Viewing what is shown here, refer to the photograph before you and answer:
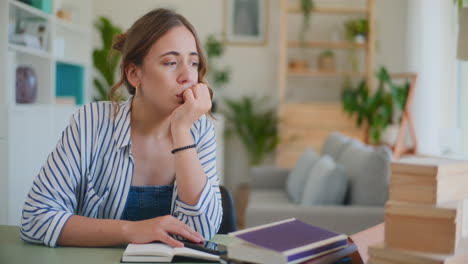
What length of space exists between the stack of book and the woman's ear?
825 millimetres

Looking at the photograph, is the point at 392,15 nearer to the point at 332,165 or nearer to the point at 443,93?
the point at 443,93

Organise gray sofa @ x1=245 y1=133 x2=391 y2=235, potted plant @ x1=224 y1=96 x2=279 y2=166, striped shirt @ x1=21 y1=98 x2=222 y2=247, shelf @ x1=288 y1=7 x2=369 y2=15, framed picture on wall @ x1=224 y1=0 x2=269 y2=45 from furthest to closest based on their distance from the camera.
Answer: framed picture on wall @ x1=224 y1=0 x2=269 y2=45 → potted plant @ x1=224 y1=96 x2=279 y2=166 → shelf @ x1=288 y1=7 x2=369 y2=15 → gray sofa @ x1=245 y1=133 x2=391 y2=235 → striped shirt @ x1=21 y1=98 x2=222 y2=247

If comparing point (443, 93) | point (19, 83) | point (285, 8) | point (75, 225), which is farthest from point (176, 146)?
point (285, 8)

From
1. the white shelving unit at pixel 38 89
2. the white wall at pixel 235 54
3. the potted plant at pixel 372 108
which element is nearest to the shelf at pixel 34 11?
the white shelving unit at pixel 38 89

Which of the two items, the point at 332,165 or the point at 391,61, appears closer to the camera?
the point at 332,165

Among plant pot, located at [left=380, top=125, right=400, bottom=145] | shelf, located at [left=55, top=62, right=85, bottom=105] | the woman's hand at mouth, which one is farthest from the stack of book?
plant pot, located at [left=380, top=125, right=400, bottom=145]

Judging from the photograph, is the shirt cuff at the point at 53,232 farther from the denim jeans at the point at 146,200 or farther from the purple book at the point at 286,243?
the purple book at the point at 286,243

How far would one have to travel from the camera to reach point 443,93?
414cm

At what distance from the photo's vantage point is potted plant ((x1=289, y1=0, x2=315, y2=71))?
5.35m

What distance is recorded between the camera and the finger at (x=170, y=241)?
3.48 ft

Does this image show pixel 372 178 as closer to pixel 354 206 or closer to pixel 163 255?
pixel 354 206

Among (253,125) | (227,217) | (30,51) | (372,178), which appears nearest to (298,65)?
(253,125)

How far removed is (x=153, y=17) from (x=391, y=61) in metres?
4.81

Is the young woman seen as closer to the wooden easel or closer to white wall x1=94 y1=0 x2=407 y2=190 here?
the wooden easel
